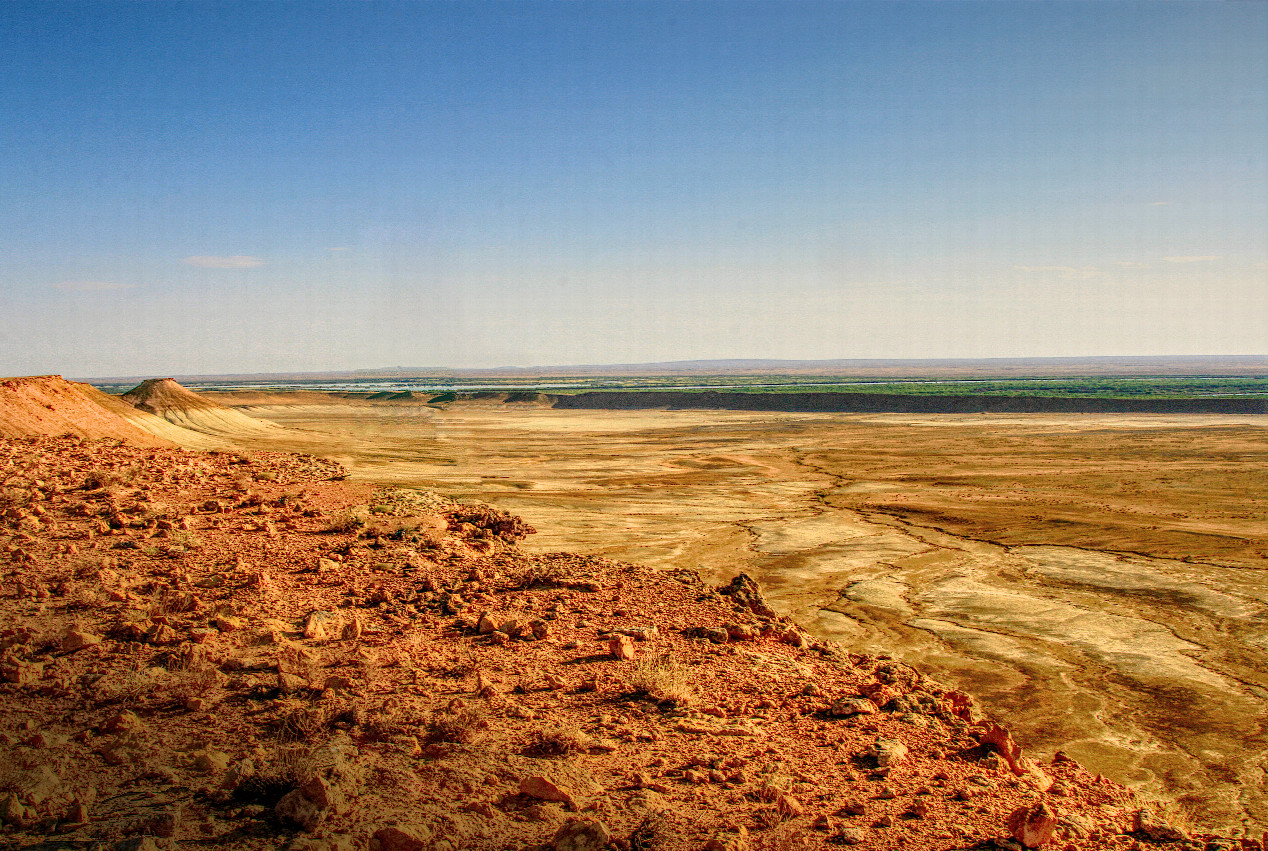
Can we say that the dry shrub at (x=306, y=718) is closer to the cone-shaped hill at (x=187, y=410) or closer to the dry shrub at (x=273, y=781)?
the dry shrub at (x=273, y=781)

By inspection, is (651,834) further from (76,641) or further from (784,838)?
(76,641)

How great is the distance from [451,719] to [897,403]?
251ft

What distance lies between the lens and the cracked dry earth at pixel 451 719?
5586mm

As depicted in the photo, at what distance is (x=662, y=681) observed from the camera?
805 centimetres

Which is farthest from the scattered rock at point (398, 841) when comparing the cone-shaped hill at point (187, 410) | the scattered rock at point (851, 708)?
the cone-shaped hill at point (187, 410)

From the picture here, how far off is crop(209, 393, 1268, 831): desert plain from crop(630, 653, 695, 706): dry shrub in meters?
4.25

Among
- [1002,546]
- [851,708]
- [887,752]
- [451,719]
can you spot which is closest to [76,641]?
[451,719]

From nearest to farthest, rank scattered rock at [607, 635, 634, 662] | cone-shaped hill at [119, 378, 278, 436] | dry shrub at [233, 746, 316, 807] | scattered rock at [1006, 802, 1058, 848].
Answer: dry shrub at [233, 746, 316, 807]
scattered rock at [1006, 802, 1058, 848]
scattered rock at [607, 635, 634, 662]
cone-shaped hill at [119, 378, 278, 436]

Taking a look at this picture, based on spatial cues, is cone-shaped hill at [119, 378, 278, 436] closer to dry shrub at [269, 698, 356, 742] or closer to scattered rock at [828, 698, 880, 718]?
dry shrub at [269, 698, 356, 742]

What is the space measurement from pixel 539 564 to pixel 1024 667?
292 inches

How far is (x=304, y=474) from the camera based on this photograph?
2247cm

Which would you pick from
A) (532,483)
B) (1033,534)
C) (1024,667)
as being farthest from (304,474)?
(1033,534)

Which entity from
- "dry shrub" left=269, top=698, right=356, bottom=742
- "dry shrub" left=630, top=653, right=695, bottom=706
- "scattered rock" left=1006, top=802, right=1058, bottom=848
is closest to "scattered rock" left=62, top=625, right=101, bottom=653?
"dry shrub" left=269, top=698, right=356, bottom=742

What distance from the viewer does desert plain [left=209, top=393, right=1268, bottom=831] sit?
10414 millimetres
